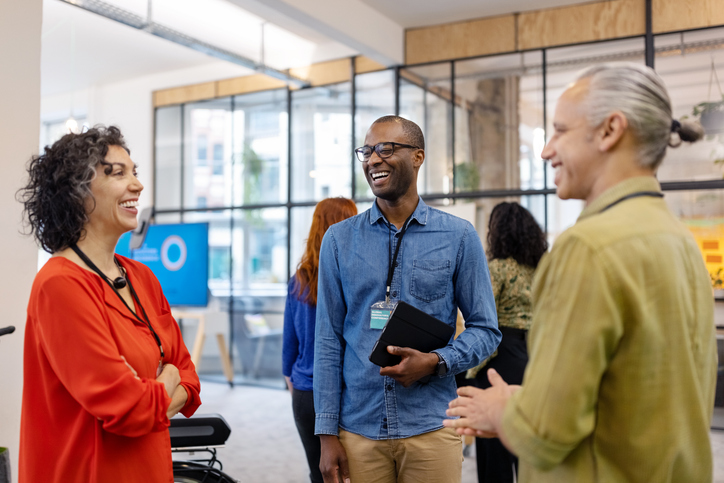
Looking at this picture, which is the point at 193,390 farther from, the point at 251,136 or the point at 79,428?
the point at 251,136

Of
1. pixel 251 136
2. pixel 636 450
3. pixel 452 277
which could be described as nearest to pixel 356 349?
pixel 452 277

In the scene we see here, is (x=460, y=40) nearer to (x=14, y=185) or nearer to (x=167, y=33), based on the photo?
(x=167, y=33)

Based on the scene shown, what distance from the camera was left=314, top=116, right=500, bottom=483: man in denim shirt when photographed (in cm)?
171

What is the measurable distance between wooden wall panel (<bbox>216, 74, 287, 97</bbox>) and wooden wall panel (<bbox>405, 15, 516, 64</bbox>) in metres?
1.85

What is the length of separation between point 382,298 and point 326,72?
241 inches

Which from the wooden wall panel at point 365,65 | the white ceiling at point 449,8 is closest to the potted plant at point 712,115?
the white ceiling at point 449,8

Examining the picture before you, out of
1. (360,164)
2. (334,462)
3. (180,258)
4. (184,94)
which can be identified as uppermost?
(184,94)

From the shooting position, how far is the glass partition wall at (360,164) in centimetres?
565

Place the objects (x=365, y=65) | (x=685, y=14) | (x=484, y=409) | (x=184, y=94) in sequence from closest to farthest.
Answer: (x=484, y=409) → (x=685, y=14) → (x=365, y=65) → (x=184, y=94)

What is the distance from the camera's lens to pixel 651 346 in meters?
0.93

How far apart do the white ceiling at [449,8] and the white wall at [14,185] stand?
3.80 meters

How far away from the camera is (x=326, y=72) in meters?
7.45

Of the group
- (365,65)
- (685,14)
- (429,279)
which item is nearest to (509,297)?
(429,279)

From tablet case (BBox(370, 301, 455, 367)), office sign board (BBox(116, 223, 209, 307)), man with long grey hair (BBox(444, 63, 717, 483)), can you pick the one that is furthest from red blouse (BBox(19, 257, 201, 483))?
office sign board (BBox(116, 223, 209, 307))
